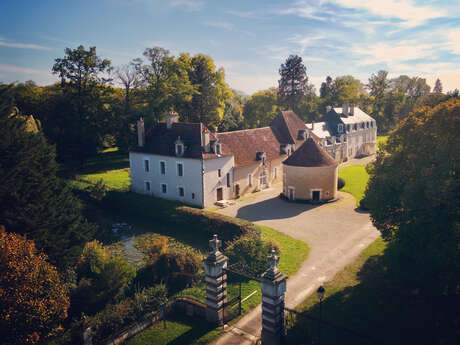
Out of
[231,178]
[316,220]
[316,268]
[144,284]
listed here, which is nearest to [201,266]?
[144,284]

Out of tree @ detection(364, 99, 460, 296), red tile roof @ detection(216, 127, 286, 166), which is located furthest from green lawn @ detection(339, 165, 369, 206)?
tree @ detection(364, 99, 460, 296)

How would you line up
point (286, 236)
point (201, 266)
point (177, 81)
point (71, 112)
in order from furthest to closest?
point (177, 81) → point (71, 112) → point (286, 236) → point (201, 266)

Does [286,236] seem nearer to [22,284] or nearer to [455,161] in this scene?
[455,161]

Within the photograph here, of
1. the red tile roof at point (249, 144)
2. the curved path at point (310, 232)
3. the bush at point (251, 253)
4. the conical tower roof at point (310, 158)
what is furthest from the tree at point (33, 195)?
the conical tower roof at point (310, 158)

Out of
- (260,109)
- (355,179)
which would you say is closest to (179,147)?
(355,179)

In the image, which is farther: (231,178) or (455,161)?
(231,178)

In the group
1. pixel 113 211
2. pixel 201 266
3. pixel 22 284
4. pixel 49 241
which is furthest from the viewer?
pixel 113 211

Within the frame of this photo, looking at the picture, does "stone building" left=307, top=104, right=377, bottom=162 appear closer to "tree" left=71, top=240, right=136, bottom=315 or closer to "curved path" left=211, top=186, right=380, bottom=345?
"curved path" left=211, top=186, right=380, bottom=345

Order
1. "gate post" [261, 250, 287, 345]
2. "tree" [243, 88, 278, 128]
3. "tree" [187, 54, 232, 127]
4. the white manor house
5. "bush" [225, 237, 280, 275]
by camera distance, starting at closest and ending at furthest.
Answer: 1. "gate post" [261, 250, 287, 345]
2. "bush" [225, 237, 280, 275]
3. the white manor house
4. "tree" [187, 54, 232, 127]
5. "tree" [243, 88, 278, 128]
